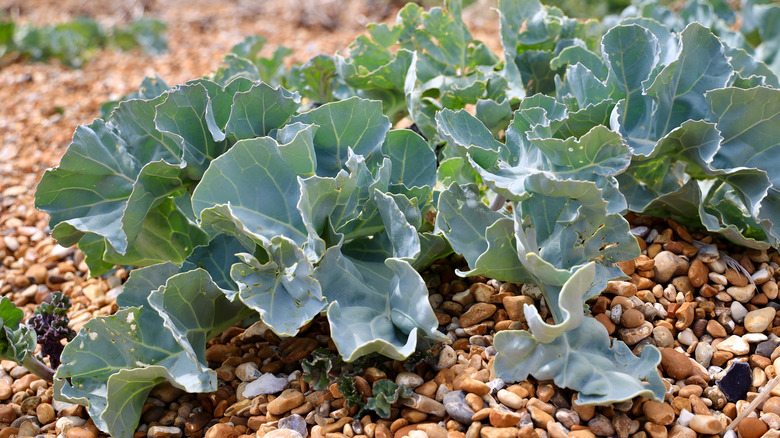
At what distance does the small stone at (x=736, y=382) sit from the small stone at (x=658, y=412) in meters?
0.18

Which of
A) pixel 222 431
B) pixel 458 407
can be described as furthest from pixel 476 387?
pixel 222 431

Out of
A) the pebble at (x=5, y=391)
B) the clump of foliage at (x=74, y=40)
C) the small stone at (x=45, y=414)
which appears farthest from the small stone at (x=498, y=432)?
the clump of foliage at (x=74, y=40)

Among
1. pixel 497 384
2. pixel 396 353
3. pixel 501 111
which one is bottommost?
pixel 497 384

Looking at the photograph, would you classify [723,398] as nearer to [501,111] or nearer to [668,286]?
[668,286]

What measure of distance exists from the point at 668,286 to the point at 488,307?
50cm

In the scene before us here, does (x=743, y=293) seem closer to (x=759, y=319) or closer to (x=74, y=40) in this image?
(x=759, y=319)

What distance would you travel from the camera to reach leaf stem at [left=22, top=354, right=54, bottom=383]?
5.59 feet

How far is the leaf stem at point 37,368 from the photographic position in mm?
1704

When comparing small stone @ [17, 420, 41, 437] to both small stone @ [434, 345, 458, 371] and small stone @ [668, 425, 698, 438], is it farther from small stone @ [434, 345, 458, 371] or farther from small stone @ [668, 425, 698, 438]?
small stone @ [668, 425, 698, 438]

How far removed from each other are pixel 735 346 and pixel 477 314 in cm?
63

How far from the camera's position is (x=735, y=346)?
160 cm

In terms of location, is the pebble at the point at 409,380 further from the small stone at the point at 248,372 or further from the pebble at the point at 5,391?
the pebble at the point at 5,391

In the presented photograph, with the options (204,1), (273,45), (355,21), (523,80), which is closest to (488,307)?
(523,80)

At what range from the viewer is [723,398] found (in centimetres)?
150
